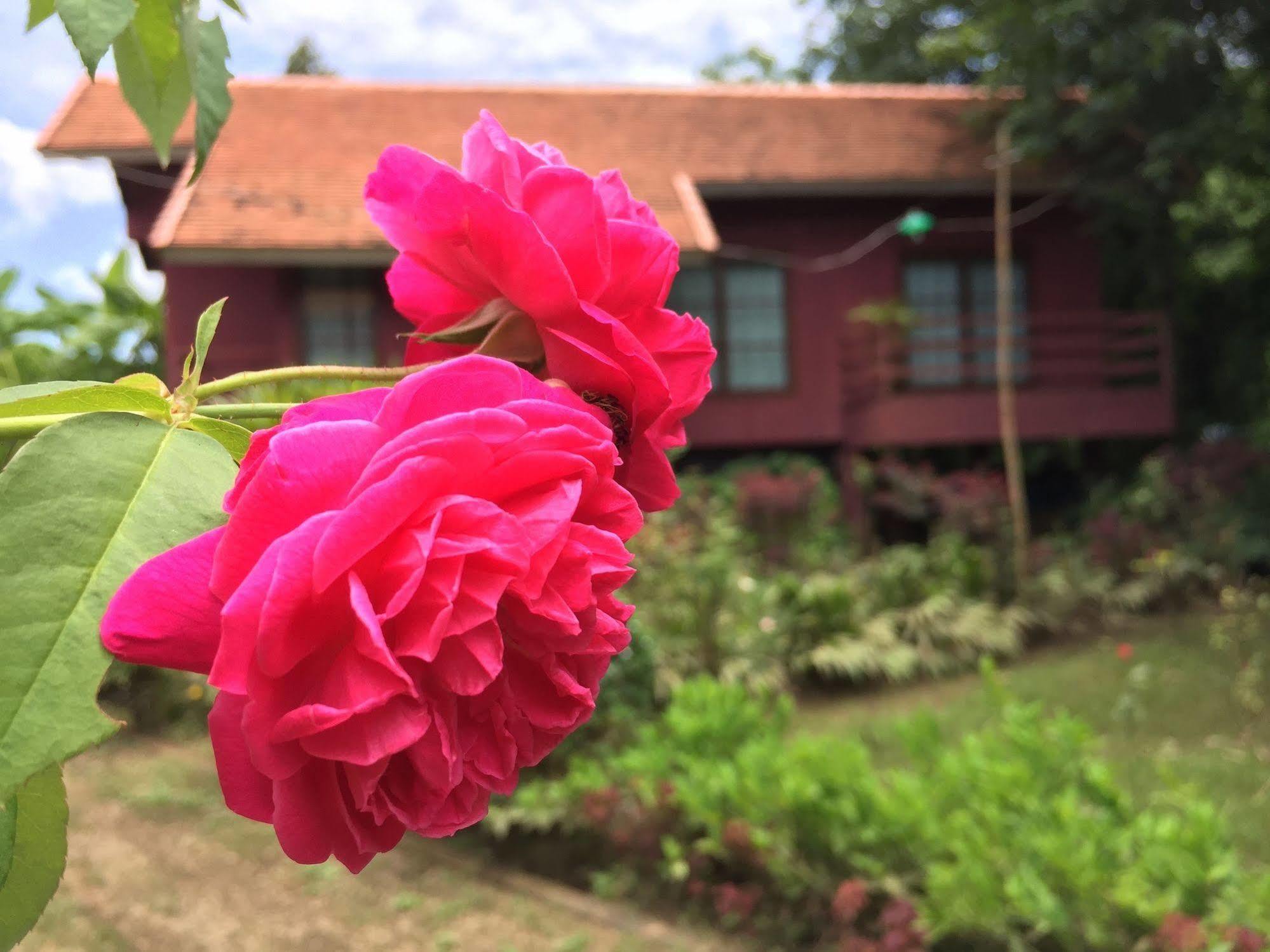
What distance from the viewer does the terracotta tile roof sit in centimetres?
894

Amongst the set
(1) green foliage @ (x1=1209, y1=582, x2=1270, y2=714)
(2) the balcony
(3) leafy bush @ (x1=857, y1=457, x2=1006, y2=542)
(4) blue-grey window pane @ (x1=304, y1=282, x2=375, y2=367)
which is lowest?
(1) green foliage @ (x1=1209, y1=582, x2=1270, y2=714)

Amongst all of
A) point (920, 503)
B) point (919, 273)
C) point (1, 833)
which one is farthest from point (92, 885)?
point (919, 273)

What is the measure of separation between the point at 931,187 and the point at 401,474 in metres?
11.0

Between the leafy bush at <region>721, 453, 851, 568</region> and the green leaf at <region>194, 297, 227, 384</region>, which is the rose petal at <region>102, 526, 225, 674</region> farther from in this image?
the leafy bush at <region>721, 453, 851, 568</region>

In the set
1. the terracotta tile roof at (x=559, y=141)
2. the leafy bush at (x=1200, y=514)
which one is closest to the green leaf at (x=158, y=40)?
the terracotta tile roof at (x=559, y=141)

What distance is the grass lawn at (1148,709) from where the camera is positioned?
16.0 ft

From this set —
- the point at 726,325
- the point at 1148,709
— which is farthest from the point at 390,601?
the point at 726,325

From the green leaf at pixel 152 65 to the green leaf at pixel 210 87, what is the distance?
2 centimetres

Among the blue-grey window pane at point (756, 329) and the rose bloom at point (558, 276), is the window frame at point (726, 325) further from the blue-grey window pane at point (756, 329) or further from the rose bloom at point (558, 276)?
the rose bloom at point (558, 276)

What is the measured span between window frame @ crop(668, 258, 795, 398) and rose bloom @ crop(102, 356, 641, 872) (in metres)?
10.4

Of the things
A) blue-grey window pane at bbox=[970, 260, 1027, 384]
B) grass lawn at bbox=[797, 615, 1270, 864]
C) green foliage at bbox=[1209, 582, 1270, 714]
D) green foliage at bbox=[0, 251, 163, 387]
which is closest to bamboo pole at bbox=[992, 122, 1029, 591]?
blue-grey window pane at bbox=[970, 260, 1027, 384]

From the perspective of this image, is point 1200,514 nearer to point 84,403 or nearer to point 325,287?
point 325,287

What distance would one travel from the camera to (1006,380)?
983 cm

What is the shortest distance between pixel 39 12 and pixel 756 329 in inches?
418
